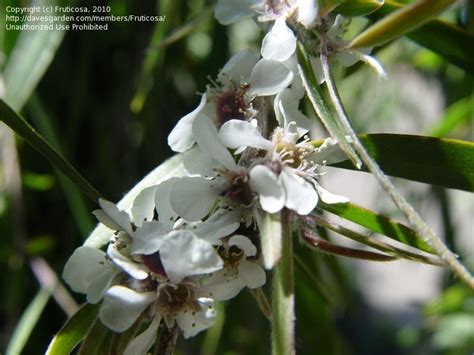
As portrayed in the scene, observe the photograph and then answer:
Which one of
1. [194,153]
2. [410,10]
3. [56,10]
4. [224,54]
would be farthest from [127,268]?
[224,54]

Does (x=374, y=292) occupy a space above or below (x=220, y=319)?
below

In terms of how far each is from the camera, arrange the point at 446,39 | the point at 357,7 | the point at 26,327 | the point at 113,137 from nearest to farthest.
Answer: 1. the point at 357,7
2. the point at 446,39
3. the point at 26,327
4. the point at 113,137

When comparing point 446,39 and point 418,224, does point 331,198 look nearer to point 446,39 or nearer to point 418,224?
point 418,224

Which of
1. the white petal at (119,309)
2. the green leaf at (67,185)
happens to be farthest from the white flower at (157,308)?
the green leaf at (67,185)

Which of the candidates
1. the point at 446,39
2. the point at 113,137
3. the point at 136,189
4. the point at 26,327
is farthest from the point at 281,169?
the point at 113,137

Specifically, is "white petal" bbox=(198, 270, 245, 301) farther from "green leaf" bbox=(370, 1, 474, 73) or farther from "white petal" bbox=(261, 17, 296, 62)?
"green leaf" bbox=(370, 1, 474, 73)

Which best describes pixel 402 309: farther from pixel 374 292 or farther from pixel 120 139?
pixel 120 139
